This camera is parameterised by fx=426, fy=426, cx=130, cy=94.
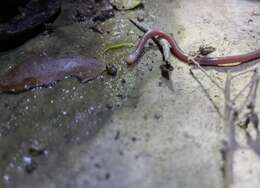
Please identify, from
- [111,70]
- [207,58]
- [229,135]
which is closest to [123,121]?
[111,70]

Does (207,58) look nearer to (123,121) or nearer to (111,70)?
(111,70)

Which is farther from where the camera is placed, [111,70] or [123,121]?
[111,70]

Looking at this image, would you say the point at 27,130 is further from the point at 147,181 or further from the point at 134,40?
the point at 134,40

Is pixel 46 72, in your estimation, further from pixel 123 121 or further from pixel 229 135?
pixel 229 135

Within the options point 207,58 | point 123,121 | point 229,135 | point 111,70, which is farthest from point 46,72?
point 229,135

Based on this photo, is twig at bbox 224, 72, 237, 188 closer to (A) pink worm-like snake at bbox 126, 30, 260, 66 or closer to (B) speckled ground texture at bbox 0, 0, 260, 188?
(B) speckled ground texture at bbox 0, 0, 260, 188

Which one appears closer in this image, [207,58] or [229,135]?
[229,135]

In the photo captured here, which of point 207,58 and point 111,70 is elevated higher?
point 207,58

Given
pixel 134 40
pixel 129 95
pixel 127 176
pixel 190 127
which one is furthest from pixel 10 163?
pixel 134 40

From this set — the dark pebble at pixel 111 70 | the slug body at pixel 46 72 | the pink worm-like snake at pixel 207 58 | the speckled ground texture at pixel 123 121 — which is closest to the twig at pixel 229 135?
the speckled ground texture at pixel 123 121
